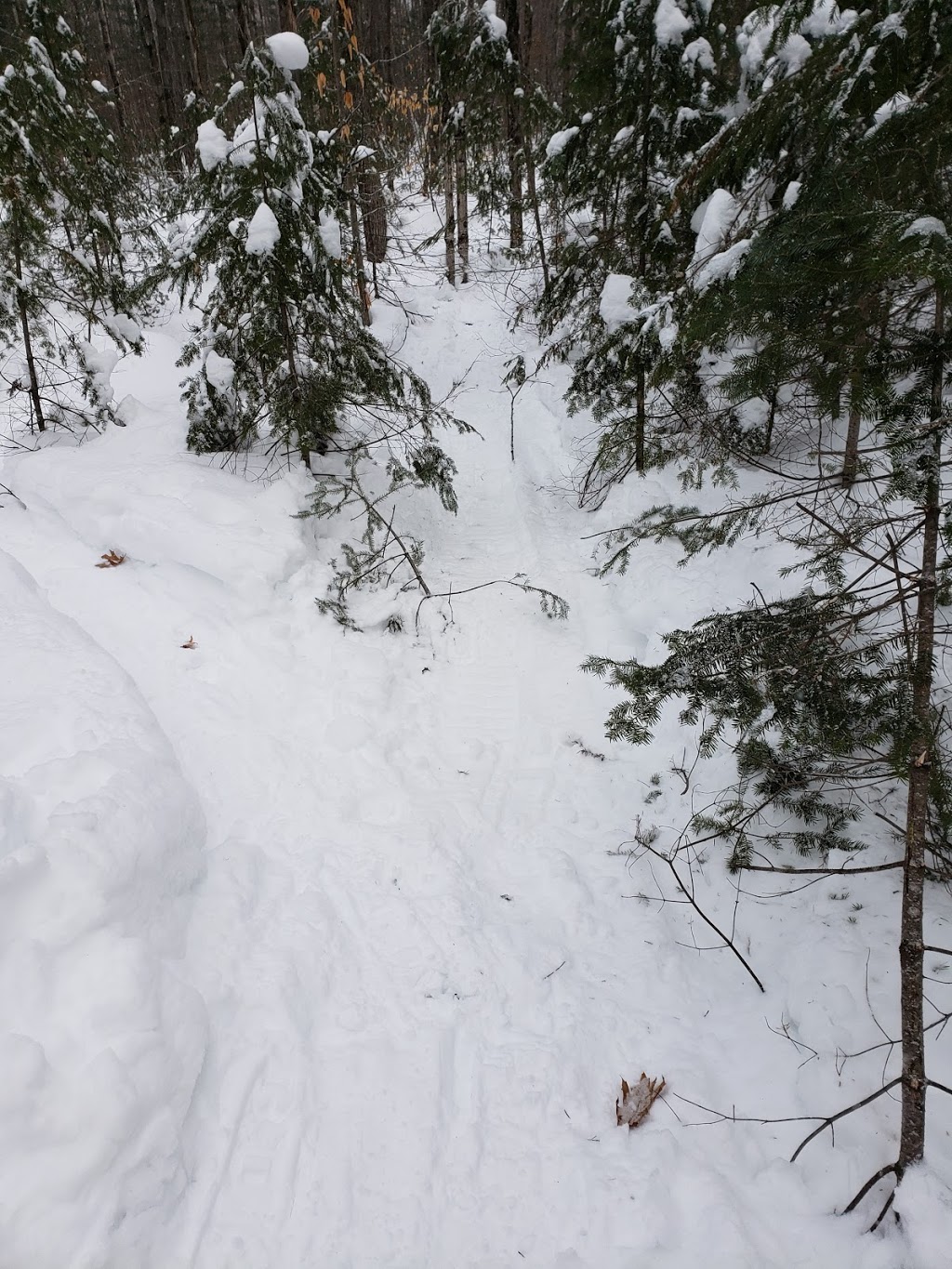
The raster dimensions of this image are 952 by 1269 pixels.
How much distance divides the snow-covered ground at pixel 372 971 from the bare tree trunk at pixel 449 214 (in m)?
10.8

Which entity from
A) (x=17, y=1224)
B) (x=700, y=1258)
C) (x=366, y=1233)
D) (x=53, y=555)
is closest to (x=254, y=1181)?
(x=366, y=1233)

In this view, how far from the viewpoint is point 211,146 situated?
5277 mm

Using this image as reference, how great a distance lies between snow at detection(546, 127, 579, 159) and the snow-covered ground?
5.47 m

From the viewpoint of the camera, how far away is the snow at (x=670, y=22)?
5750 millimetres

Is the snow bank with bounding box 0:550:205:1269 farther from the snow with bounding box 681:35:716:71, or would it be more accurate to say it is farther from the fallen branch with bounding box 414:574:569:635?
the snow with bounding box 681:35:716:71

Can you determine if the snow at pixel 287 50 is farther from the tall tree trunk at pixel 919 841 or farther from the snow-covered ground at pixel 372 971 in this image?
the tall tree trunk at pixel 919 841

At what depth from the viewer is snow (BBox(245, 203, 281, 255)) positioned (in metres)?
5.25

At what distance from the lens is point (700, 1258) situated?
7.38 ft

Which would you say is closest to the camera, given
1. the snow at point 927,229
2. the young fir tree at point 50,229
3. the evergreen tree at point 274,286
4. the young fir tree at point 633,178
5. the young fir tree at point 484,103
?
the snow at point 927,229

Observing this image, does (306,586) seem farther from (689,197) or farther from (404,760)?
(689,197)

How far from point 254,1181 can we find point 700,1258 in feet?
5.65

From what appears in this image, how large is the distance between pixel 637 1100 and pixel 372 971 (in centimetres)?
141

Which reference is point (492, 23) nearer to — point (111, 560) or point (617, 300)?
point (617, 300)

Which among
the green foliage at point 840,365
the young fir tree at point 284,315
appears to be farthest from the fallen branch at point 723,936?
the young fir tree at point 284,315
